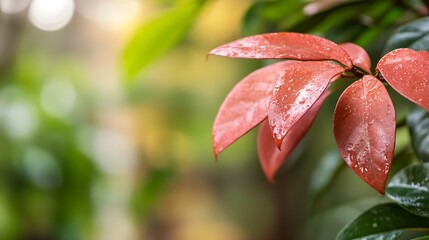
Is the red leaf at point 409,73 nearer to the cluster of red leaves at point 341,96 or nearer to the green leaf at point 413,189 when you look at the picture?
the cluster of red leaves at point 341,96

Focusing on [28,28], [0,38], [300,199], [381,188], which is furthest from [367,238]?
[28,28]

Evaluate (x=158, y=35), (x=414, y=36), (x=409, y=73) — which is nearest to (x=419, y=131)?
(x=414, y=36)

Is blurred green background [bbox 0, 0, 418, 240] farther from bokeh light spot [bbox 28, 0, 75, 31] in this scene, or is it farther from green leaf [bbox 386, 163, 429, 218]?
green leaf [bbox 386, 163, 429, 218]

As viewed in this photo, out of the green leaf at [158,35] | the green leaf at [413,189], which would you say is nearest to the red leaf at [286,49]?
the green leaf at [413,189]

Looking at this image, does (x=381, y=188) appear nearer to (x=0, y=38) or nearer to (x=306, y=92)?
(x=306, y=92)

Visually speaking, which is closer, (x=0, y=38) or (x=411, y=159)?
(x=411, y=159)

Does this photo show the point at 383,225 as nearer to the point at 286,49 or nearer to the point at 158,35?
the point at 286,49
